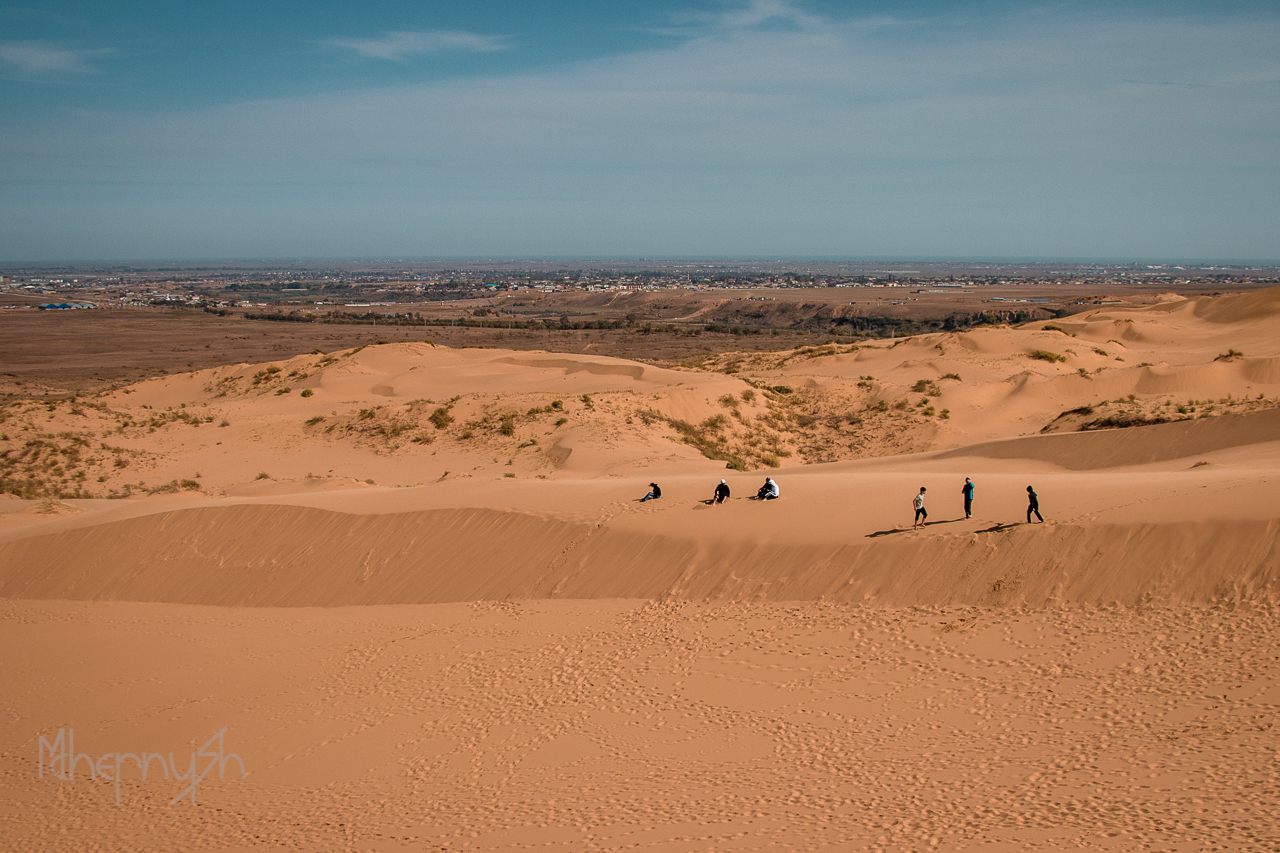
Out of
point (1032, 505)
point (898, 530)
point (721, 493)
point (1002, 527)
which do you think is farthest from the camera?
point (721, 493)

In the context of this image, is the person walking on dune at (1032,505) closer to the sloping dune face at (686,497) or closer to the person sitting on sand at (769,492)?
the sloping dune face at (686,497)

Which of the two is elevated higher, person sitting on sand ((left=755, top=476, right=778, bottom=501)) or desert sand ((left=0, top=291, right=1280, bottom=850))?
person sitting on sand ((left=755, top=476, right=778, bottom=501))

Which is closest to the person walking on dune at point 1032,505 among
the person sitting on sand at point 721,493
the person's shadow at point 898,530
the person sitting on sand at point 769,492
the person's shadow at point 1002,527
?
the person's shadow at point 1002,527

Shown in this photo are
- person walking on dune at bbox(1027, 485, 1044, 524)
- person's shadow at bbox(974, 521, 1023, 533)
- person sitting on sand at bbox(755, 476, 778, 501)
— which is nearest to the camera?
person walking on dune at bbox(1027, 485, 1044, 524)

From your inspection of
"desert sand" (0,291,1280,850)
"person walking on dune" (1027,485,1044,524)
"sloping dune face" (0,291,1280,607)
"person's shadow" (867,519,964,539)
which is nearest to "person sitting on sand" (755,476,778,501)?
"desert sand" (0,291,1280,850)

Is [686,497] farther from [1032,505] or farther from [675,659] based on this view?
[1032,505]

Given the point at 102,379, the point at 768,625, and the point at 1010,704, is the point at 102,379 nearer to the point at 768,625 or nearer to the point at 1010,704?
the point at 768,625

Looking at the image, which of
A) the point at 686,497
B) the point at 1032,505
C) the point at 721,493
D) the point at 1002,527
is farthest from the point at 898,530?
the point at 686,497

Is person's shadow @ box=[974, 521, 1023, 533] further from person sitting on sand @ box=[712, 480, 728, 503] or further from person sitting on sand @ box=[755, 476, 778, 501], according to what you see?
person sitting on sand @ box=[712, 480, 728, 503]
